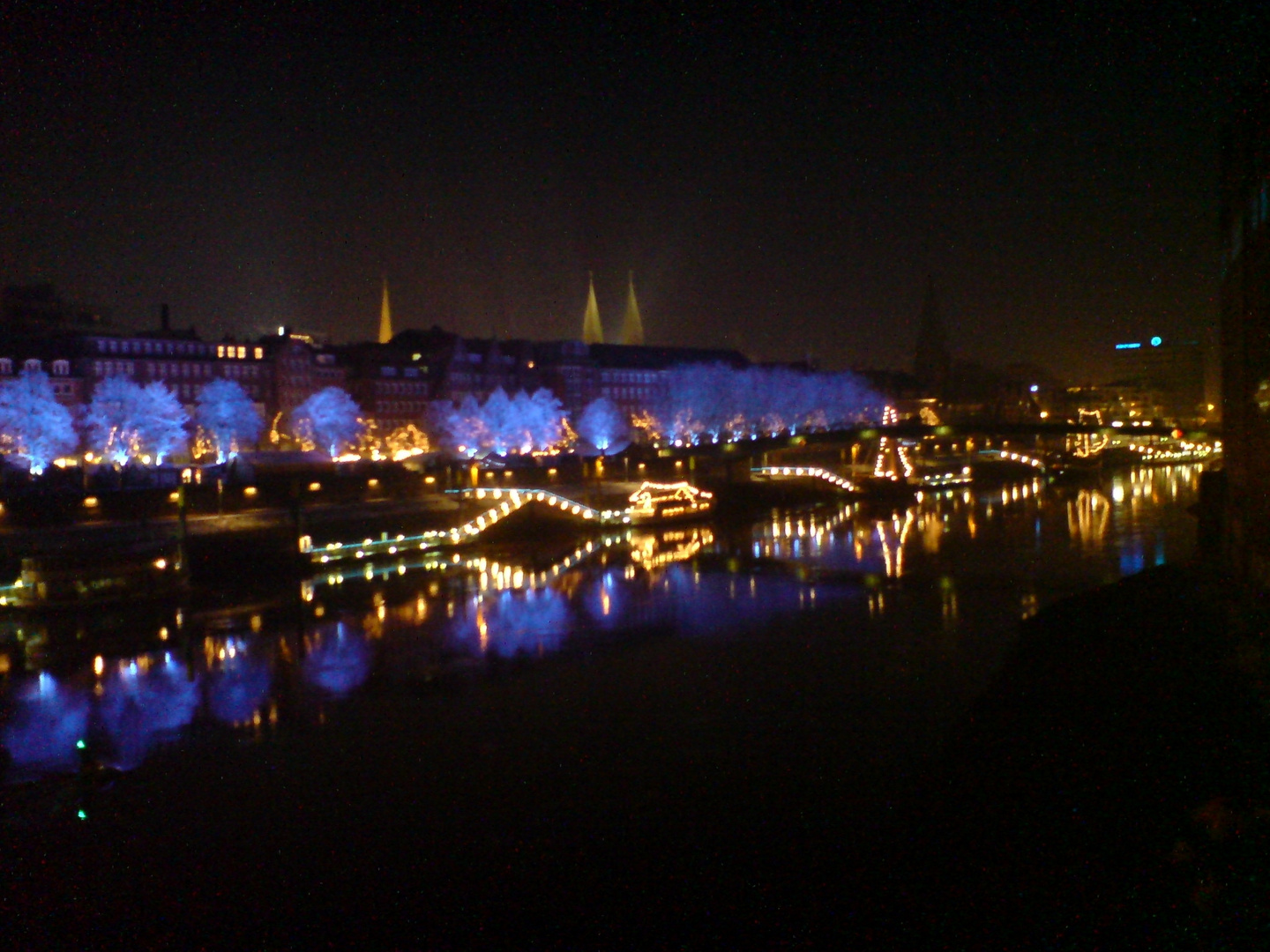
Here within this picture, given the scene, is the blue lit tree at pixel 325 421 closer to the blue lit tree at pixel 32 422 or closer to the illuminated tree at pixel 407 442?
the illuminated tree at pixel 407 442

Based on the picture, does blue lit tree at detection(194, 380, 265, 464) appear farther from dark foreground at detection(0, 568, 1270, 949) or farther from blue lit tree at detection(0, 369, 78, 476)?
dark foreground at detection(0, 568, 1270, 949)

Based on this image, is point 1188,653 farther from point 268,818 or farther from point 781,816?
point 268,818

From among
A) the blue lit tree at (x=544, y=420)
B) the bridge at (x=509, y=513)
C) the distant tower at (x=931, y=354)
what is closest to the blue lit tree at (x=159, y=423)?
the bridge at (x=509, y=513)

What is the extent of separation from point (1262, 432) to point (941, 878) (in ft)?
24.5

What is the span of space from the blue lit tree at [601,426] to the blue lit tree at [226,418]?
1677 cm

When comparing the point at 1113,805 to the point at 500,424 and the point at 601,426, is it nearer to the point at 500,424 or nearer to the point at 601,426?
the point at 500,424

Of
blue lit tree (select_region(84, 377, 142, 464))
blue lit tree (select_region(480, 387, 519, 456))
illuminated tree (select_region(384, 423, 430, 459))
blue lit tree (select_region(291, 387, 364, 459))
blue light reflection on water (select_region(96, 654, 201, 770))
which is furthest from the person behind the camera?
blue lit tree (select_region(480, 387, 519, 456))

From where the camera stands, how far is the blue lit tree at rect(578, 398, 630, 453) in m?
49.5

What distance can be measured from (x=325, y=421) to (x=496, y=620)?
23429 mm

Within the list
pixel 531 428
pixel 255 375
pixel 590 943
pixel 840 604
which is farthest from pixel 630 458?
pixel 590 943

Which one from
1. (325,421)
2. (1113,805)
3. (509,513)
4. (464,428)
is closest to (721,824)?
(1113,805)

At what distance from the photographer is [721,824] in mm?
8164

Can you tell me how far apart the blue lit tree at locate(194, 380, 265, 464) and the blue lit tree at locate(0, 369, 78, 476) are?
4866mm

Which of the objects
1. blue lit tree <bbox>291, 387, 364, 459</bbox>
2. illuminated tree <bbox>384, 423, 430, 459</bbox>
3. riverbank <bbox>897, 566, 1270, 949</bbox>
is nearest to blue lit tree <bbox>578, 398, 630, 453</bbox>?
illuminated tree <bbox>384, 423, 430, 459</bbox>
